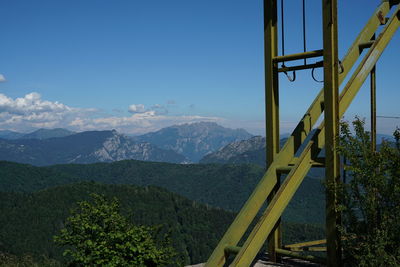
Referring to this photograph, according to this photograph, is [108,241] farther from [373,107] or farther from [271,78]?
[373,107]

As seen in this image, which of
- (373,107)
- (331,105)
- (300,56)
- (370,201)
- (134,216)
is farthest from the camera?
(134,216)

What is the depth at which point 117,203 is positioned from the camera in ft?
30.4

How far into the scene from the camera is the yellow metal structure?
209 inches

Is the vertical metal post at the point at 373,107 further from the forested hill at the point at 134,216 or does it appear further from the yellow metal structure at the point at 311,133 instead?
the forested hill at the point at 134,216

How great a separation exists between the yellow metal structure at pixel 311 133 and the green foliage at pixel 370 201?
0.91 ft

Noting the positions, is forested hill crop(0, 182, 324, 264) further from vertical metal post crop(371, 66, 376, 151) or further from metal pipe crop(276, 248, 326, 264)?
vertical metal post crop(371, 66, 376, 151)

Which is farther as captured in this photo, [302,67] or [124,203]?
[124,203]

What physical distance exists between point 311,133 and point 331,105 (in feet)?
2.58

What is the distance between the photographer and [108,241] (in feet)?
26.0

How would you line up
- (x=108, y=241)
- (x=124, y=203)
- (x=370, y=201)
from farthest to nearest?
(x=124, y=203), (x=108, y=241), (x=370, y=201)

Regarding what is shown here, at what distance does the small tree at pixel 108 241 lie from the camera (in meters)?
7.61

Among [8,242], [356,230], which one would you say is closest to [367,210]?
[356,230]

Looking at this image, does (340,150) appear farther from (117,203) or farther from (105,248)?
(117,203)

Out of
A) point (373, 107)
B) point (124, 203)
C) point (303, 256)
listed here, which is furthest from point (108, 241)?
point (124, 203)
